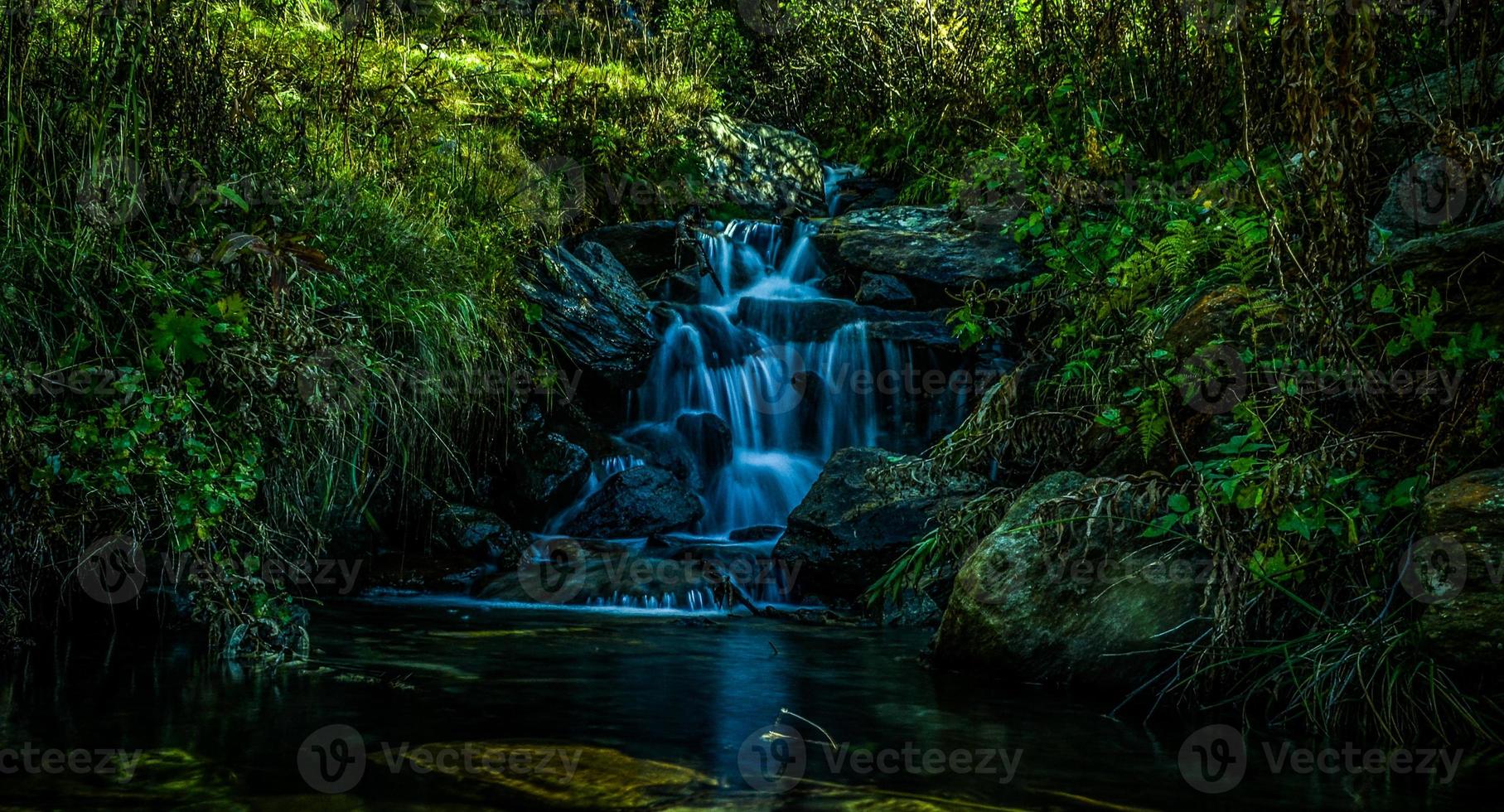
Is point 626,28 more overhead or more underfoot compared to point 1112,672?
more overhead

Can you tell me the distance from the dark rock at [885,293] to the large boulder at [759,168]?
2573 mm

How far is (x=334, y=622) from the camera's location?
187 inches

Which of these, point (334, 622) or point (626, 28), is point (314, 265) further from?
point (626, 28)

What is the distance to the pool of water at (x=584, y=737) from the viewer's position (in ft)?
8.09

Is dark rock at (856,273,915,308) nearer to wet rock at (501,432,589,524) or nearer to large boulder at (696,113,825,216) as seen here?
large boulder at (696,113,825,216)

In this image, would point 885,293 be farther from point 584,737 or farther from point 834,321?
point 584,737

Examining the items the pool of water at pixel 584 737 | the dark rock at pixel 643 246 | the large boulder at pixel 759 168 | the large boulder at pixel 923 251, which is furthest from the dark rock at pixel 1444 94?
the large boulder at pixel 759 168

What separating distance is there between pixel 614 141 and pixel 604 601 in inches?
223

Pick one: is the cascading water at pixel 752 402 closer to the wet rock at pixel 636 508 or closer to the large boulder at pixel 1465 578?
the wet rock at pixel 636 508

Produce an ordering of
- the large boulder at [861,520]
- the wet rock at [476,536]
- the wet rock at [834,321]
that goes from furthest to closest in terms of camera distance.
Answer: the wet rock at [834,321], the wet rock at [476,536], the large boulder at [861,520]

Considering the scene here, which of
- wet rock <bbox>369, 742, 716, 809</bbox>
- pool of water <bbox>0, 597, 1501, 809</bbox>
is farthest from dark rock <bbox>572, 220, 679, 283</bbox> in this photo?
wet rock <bbox>369, 742, 716, 809</bbox>

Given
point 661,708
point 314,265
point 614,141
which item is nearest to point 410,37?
point 614,141

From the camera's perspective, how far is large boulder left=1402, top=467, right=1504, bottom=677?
111 inches

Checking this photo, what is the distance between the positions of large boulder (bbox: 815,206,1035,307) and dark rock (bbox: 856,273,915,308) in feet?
0.16
